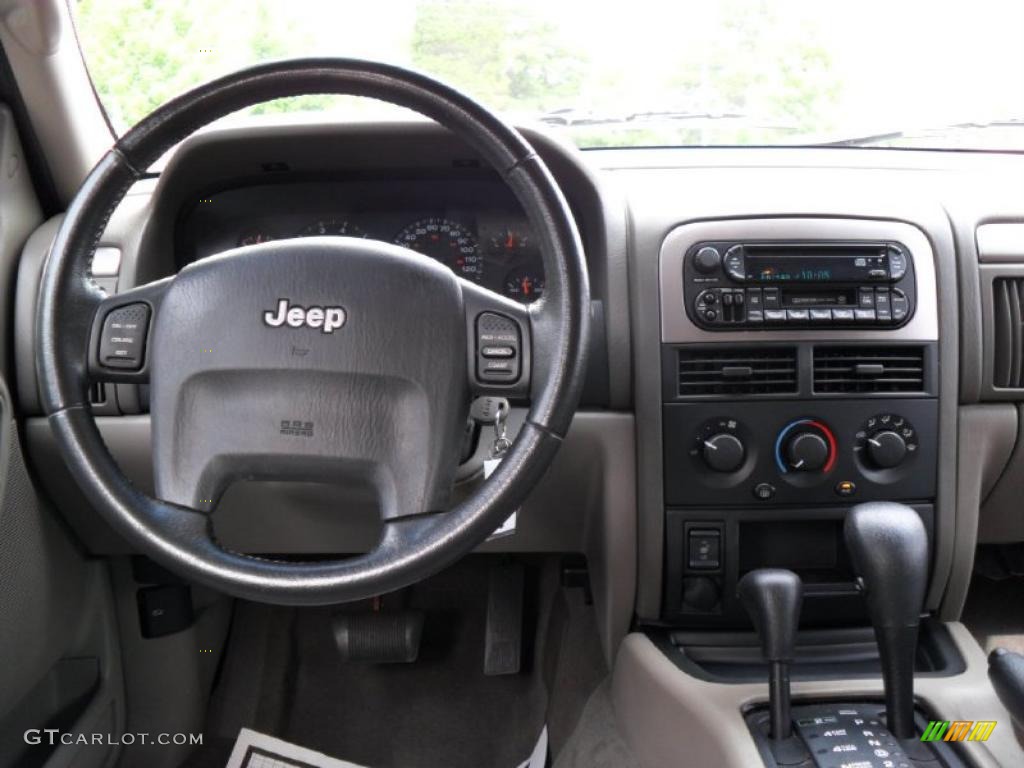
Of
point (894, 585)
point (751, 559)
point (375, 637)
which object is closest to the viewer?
point (894, 585)

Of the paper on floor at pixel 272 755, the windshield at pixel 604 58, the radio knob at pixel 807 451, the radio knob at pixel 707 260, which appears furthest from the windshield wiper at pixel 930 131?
the paper on floor at pixel 272 755

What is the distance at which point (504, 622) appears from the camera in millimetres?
1932

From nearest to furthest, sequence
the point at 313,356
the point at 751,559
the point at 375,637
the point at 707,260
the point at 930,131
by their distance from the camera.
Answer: the point at 313,356 < the point at 707,260 < the point at 751,559 < the point at 930,131 < the point at 375,637

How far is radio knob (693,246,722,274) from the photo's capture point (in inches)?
53.0

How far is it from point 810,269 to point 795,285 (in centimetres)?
3

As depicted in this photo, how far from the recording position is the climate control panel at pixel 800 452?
1.36 meters

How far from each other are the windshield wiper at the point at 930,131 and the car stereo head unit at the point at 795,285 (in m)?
0.49

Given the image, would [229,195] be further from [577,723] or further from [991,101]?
[991,101]

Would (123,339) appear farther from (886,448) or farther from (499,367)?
(886,448)

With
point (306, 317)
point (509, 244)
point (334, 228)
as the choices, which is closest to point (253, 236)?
point (334, 228)

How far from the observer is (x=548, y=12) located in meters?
1.62

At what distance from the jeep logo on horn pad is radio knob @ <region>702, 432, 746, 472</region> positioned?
1.94ft

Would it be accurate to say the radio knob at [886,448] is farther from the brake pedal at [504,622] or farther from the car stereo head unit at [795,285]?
the brake pedal at [504,622]

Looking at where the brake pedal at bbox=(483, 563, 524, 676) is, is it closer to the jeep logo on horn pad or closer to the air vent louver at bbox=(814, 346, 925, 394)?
the air vent louver at bbox=(814, 346, 925, 394)
